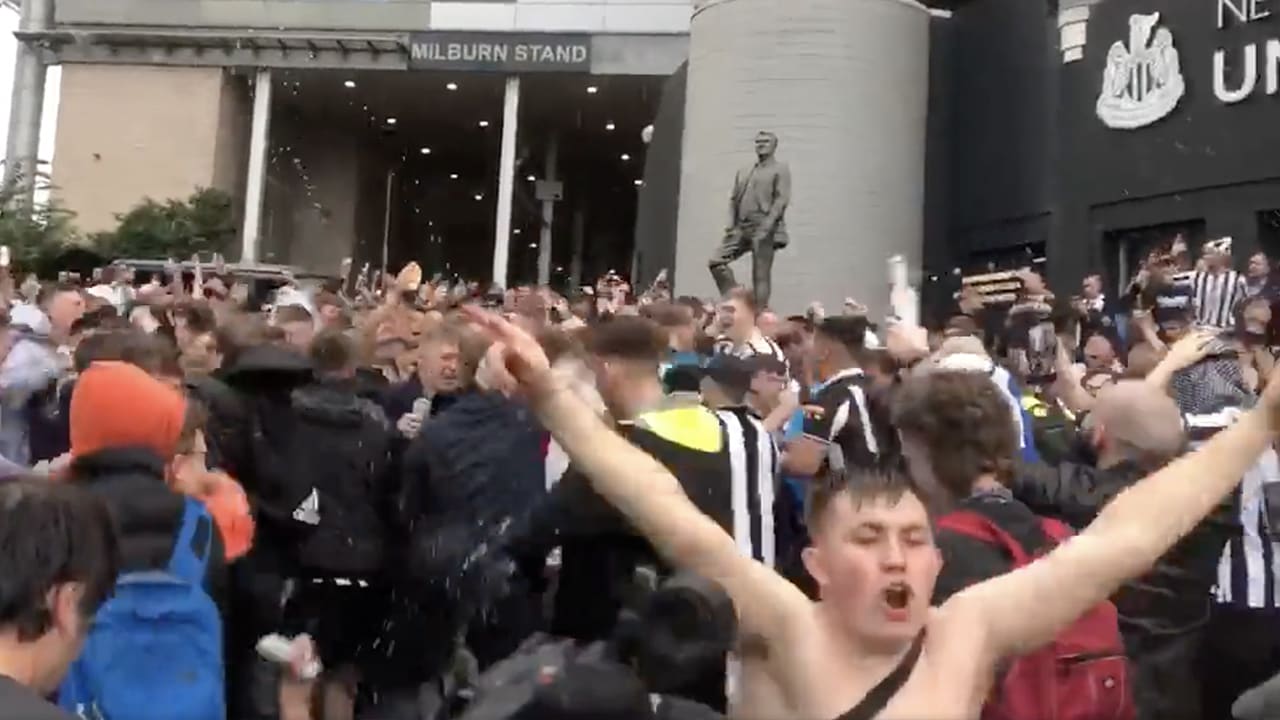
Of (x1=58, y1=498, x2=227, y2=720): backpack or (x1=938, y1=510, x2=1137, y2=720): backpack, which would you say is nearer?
(x1=938, y1=510, x2=1137, y2=720): backpack

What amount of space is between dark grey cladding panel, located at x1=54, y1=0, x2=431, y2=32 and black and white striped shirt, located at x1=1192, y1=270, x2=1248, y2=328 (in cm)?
2799

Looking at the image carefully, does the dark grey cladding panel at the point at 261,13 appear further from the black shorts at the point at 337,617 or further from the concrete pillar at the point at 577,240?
the black shorts at the point at 337,617

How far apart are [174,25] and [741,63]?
22034 millimetres

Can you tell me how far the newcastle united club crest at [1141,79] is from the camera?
55.2 feet

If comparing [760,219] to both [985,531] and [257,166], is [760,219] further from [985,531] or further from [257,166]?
[257,166]

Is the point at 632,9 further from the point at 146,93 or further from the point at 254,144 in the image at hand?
the point at 146,93

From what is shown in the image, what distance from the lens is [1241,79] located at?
51.5ft

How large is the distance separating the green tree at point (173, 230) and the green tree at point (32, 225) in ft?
3.33

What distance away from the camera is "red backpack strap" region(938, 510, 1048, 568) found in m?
2.79

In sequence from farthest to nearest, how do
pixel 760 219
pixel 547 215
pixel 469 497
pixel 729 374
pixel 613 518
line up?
pixel 547 215, pixel 760 219, pixel 469 497, pixel 729 374, pixel 613 518

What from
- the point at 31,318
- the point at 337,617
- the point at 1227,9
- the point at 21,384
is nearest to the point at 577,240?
the point at 1227,9

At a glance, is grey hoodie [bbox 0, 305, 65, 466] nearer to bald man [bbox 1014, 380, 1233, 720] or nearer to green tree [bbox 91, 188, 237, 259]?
bald man [bbox 1014, 380, 1233, 720]

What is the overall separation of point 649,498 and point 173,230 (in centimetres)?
3455

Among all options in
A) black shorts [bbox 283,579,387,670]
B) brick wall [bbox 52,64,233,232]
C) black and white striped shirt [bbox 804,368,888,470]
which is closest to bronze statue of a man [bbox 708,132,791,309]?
black and white striped shirt [bbox 804,368,888,470]
